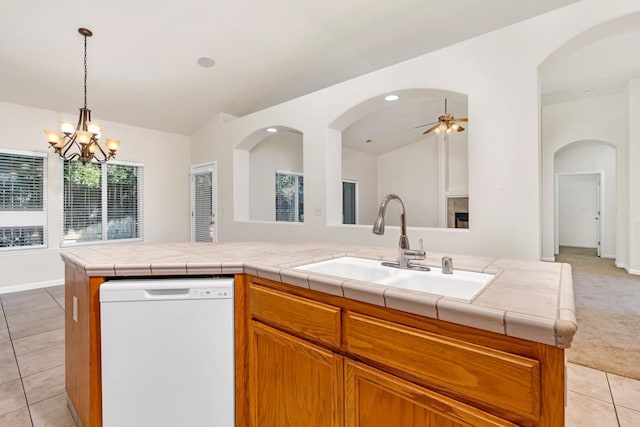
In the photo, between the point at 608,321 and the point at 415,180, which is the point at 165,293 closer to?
Result: the point at 608,321

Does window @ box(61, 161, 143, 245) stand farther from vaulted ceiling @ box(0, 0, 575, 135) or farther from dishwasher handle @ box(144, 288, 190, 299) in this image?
dishwasher handle @ box(144, 288, 190, 299)

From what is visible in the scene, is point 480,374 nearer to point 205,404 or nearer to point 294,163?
point 205,404

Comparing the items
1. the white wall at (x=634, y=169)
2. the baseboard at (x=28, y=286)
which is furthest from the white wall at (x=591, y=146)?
the baseboard at (x=28, y=286)

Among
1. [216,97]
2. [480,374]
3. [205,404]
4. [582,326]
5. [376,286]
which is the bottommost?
[582,326]

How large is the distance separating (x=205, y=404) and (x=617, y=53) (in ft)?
19.4

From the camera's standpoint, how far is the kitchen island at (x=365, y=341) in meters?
0.79

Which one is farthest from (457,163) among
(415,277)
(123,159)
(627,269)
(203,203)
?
(123,159)

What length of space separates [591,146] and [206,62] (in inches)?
319

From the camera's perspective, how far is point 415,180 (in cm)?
793

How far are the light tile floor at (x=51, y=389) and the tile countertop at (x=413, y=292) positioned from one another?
977 mm

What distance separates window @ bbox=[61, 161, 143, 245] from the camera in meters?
4.91

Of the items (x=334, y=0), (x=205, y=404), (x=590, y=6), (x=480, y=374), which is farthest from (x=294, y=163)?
(x=480, y=374)

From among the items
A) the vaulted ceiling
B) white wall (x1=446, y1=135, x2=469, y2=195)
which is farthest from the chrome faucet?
white wall (x1=446, y1=135, x2=469, y2=195)

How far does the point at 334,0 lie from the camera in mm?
2957
